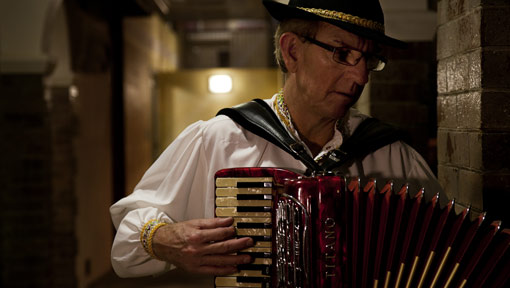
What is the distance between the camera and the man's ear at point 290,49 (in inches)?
62.3

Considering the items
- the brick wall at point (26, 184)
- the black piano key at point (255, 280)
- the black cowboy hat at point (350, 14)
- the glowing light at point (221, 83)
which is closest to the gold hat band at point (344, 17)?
the black cowboy hat at point (350, 14)

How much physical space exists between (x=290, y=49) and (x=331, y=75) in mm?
172

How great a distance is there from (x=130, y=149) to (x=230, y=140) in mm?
5080

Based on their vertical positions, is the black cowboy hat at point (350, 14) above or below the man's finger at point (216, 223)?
above

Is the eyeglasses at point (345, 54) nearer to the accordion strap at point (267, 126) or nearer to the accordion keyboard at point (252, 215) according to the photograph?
the accordion strap at point (267, 126)

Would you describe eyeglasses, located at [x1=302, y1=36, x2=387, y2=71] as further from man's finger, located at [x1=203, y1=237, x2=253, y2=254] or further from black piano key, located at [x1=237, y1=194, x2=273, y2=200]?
man's finger, located at [x1=203, y1=237, x2=253, y2=254]

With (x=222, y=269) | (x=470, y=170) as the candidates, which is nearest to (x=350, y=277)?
(x=222, y=269)

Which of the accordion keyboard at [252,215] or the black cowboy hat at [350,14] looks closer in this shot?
the accordion keyboard at [252,215]

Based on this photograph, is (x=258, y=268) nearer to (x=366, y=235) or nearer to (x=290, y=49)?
(x=366, y=235)

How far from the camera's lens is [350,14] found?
1.46 metres

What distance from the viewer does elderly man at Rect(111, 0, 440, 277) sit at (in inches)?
56.7

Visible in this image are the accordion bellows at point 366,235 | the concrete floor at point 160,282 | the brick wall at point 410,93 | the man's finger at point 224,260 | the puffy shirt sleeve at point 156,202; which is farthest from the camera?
the concrete floor at point 160,282

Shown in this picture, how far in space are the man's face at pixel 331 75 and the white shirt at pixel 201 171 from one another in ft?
0.46

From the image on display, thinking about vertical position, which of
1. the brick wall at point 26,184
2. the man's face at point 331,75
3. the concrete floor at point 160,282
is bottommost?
the concrete floor at point 160,282
